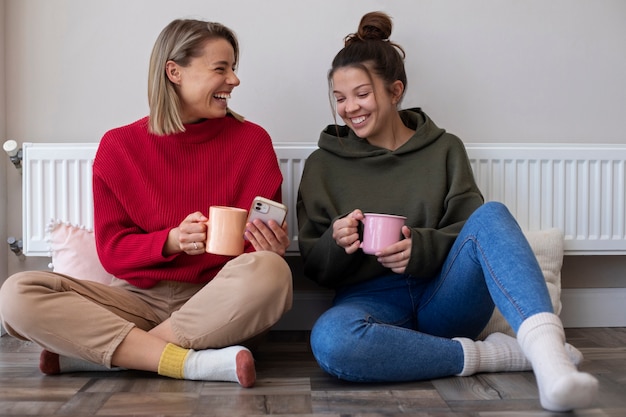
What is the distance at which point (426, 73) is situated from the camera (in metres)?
2.11

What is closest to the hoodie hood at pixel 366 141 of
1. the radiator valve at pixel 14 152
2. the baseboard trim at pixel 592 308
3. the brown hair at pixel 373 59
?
the brown hair at pixel 373 59

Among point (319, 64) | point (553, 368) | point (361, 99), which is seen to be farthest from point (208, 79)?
point (553, 368)

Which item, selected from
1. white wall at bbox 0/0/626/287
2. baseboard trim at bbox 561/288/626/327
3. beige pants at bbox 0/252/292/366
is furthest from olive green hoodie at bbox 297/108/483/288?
baseboard trim at bbox 561/288/626/327

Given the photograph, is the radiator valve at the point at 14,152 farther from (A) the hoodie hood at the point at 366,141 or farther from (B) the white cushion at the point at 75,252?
(A) the hoodie hood at the point at 366,141

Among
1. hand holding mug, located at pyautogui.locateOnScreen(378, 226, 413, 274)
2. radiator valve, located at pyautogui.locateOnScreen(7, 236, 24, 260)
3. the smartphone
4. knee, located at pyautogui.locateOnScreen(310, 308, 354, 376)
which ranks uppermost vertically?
the smartphone

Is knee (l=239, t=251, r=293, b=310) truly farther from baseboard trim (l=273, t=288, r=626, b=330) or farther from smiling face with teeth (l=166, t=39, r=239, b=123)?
baseboard trim (l=273, t=288, r=626, b=330)

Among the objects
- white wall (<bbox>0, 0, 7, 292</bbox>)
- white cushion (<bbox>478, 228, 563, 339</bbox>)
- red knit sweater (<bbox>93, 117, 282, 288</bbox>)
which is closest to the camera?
red knit sweater (<bbox>93, 117, 282, 288</bbox>)

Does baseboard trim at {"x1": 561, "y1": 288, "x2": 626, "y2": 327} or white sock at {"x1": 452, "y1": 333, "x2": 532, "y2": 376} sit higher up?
white sock at {"x1": 452, "y1": 333, "x2": 532, "y2": 376}

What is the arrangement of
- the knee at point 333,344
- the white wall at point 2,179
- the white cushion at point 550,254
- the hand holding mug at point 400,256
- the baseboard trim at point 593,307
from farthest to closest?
the baseboard trim at point 593,307, the white wall at point 2,179, the white cushion at point 550,254, the hand holding mug at point 400,256, the knee at point 333,344

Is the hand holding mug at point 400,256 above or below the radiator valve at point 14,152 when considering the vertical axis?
below

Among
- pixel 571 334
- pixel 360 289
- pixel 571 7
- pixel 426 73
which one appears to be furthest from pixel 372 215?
pixel 571 7

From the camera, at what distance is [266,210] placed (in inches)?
59.7

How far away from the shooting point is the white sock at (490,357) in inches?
57.7

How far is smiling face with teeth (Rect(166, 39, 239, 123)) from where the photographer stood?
1704mm
